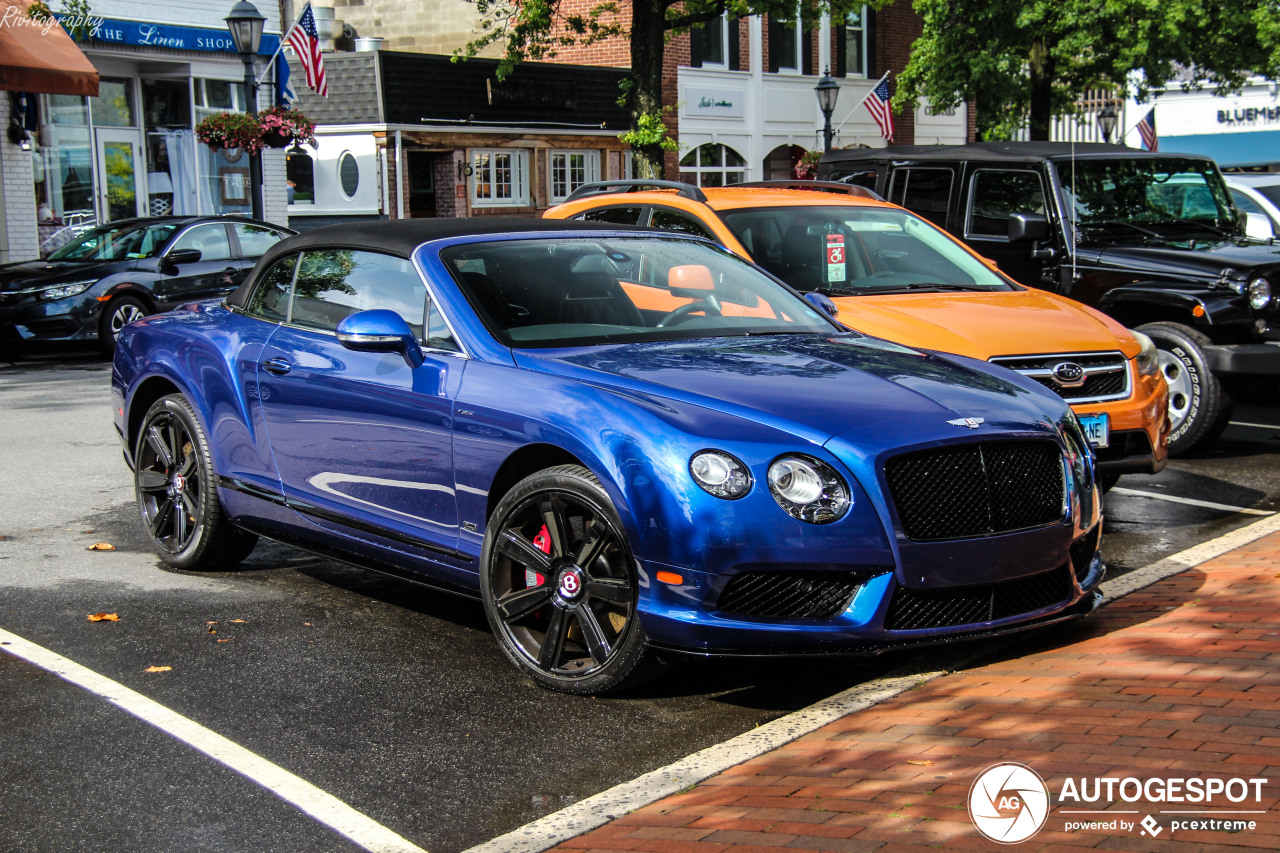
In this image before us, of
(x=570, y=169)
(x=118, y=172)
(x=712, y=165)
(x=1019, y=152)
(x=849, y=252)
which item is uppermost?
(x=712, y=165)

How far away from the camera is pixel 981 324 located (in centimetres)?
755

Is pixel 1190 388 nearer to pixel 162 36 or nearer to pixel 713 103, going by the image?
pixel 162 36

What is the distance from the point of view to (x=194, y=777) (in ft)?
13.5

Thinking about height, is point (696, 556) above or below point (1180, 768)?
above

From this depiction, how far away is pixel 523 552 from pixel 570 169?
2896 centimetres

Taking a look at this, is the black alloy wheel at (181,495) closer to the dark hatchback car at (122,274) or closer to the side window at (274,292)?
the side window at (274,292)

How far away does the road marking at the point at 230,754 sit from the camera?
147 inches

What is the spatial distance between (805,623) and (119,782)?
2070 millimetres

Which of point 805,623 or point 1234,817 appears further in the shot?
point 805,623

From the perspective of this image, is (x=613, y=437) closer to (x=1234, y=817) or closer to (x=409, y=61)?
(x=1234, y=817)

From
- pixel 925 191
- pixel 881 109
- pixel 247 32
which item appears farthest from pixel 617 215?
pixel 881 109

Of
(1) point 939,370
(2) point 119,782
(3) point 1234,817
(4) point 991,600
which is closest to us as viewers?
(3) point 1234,817

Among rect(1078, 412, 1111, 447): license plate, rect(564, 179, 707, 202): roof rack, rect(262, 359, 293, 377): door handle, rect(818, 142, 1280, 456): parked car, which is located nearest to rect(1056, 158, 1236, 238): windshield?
rect(818, 142, 1280, 456): parked car

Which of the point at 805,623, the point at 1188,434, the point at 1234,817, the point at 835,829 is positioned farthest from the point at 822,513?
the point at 1188,434
